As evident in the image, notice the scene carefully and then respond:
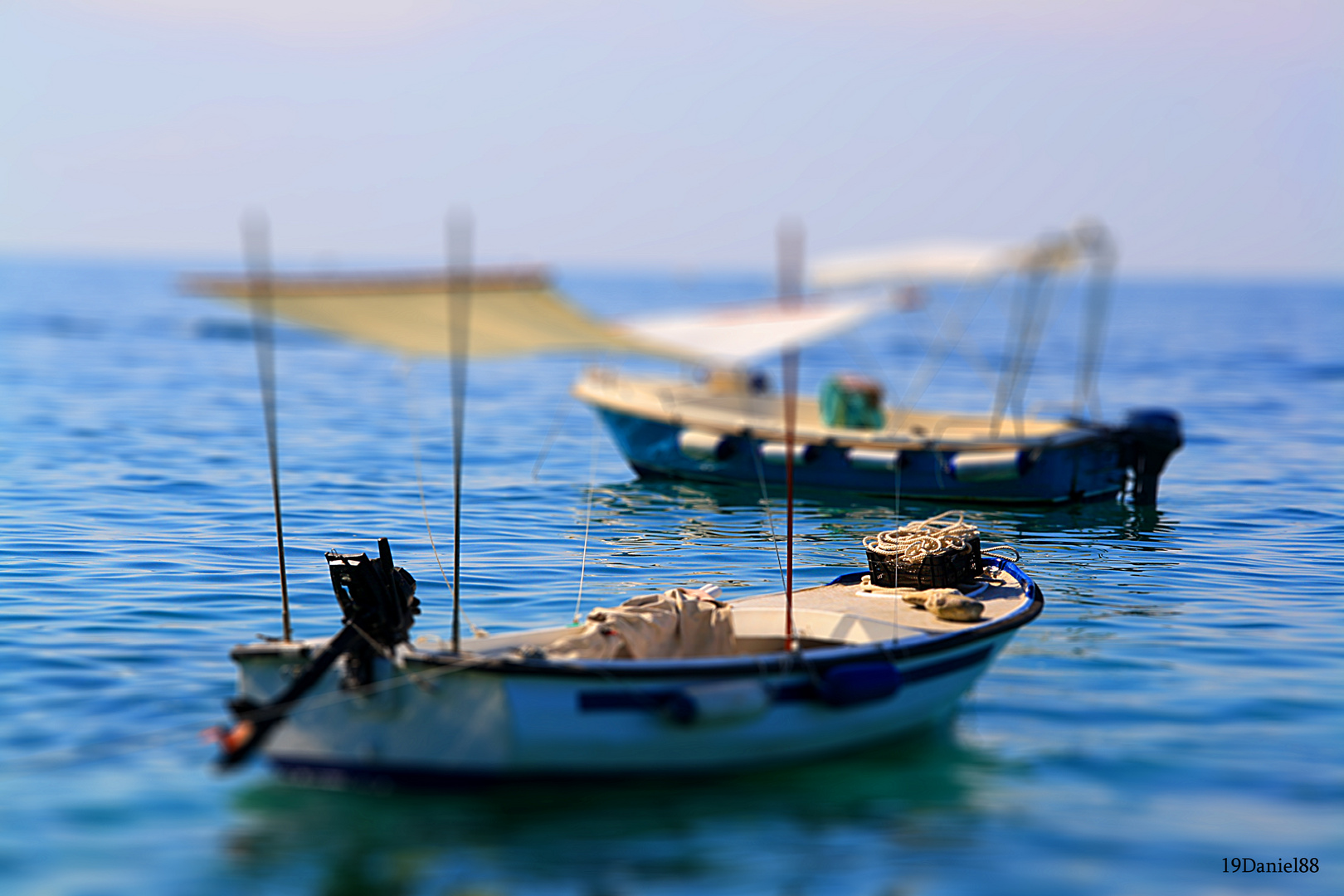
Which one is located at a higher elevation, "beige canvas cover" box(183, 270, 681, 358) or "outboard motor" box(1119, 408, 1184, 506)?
"beige canvas cover" box(183, 270, 681, 358)

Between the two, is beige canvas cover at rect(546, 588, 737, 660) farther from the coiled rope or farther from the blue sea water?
the coiled rope

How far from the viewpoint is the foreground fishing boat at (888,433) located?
715 inches

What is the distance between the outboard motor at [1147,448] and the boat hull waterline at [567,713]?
37.4 ft

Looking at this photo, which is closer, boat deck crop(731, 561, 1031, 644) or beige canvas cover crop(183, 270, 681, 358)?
beige canvas cover crop(183, 270, 681, 358)

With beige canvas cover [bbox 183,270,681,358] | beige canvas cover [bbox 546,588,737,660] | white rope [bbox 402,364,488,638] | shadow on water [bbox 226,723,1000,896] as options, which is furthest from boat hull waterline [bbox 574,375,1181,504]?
shadow on water [bbox 226,723,1000,896]

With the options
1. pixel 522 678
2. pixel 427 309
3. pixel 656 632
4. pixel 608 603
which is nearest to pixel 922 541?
pixel 656 632

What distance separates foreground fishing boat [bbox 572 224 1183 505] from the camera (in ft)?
59.6

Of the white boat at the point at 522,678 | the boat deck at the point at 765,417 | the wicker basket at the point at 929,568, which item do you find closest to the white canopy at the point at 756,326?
the boat deck at the point at 765,417

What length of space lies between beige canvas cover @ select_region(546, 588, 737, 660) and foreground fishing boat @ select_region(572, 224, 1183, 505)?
6.39m

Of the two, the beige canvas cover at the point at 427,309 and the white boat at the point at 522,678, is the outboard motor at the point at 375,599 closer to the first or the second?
the white boat at the point at 522,678

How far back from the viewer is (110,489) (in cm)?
1848

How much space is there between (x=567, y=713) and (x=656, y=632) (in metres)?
1.39

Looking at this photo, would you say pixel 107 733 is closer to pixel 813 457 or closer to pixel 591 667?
pixel 591 667

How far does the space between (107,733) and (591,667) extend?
3.53m
